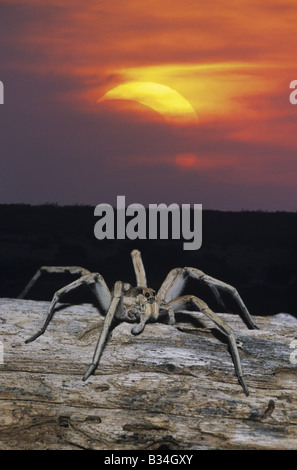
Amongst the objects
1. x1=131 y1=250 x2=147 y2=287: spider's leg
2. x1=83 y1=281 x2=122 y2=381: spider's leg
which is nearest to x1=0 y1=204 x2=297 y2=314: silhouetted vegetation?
x1=131 y1=250 x2=147 y2=287: spider's leg

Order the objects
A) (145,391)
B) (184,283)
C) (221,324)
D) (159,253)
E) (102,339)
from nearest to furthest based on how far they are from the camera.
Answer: (145,391), (102,339), (221,324), (184,283), (159,253)

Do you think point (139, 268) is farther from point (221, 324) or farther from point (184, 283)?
point (221, 324)

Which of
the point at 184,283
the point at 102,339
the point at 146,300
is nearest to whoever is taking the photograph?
the point at 102,339

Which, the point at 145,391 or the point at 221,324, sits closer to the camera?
the point at 145,391

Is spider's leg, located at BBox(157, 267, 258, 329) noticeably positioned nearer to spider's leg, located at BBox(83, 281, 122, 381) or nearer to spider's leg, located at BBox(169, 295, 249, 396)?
spider's leg, located at BBox(169, 295, 249, 396)

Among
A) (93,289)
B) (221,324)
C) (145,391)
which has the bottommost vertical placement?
(145,391)

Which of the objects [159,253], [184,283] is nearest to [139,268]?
[184,283]
